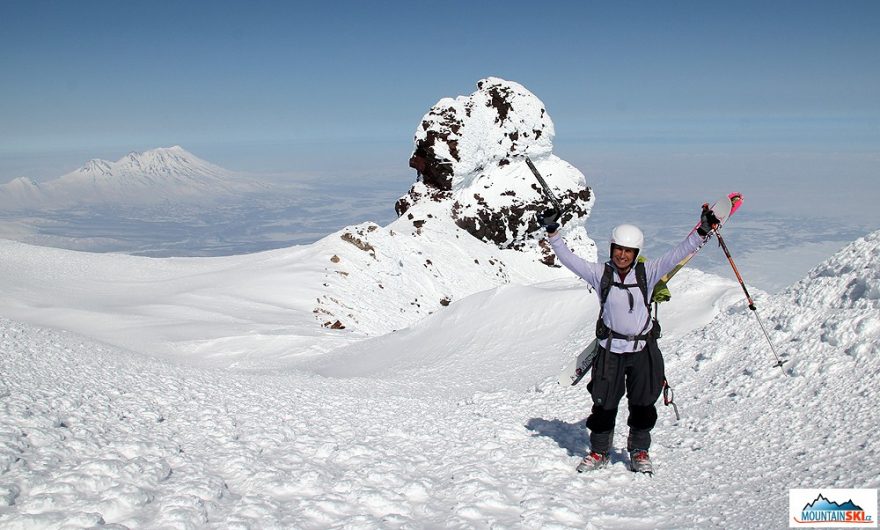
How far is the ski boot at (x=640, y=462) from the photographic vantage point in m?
5.65

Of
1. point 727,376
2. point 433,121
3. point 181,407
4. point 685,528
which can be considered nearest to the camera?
point 685,528

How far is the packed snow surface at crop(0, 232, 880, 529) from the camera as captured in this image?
4.56m

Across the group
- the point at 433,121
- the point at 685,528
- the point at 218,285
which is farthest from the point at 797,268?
the point at 685,528

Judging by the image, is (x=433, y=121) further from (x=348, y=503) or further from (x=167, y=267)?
(x=348, y=503)

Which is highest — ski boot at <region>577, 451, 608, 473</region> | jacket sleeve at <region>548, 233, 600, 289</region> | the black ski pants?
jacket sleeve at <region>548, 233, 600, 289</region>

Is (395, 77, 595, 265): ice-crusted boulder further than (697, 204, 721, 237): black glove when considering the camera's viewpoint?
Yes

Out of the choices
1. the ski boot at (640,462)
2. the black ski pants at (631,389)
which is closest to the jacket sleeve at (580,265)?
the black ski pants at (631,389)

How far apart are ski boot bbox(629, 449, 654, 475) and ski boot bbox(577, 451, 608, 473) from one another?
27cm

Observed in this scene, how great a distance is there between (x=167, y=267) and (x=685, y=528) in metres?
35.3

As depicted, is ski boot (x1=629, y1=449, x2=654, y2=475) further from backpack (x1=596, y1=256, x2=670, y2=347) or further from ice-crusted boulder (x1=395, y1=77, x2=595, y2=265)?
ice-crusted boulder (x1=395, y1=77, x2=595, y2=265)

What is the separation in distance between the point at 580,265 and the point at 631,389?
1401 millimetres

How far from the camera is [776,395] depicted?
667 cm

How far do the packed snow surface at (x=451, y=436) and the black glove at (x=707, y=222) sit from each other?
2349 millimetres
